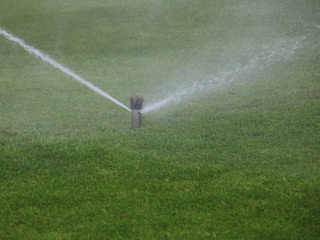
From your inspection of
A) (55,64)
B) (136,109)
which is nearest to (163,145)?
(136,109)

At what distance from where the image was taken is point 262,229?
3379 millimetres

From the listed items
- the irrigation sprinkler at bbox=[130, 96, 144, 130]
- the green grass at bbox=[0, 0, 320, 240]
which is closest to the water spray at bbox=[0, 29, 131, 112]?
the green grass at bbox=[0, 0, 320, 240]

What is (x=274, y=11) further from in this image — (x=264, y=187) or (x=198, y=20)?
(x=264, y=187)

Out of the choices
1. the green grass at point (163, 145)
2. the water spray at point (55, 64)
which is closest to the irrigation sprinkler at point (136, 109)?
the green grass at point (163, 145)

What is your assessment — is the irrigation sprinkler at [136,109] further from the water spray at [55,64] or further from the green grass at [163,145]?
the water spray at [55,64]

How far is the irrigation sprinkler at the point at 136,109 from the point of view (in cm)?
558

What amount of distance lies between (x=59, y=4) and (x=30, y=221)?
46.8 ft

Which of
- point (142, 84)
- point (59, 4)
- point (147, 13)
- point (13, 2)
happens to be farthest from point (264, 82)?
point (13, 2)

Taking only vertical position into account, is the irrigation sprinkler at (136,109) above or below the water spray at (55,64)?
below

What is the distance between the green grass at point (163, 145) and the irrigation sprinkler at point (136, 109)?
0.43ft

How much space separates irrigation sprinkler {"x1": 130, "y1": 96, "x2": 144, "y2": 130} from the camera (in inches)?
220

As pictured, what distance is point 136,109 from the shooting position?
18.7 ft

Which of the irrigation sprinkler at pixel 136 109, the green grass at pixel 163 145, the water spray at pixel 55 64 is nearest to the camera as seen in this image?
the green grass at pixel 163 145

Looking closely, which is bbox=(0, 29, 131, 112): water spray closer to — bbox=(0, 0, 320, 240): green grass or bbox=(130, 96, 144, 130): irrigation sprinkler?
bbox=(0, 0, 320, 240): green grass
